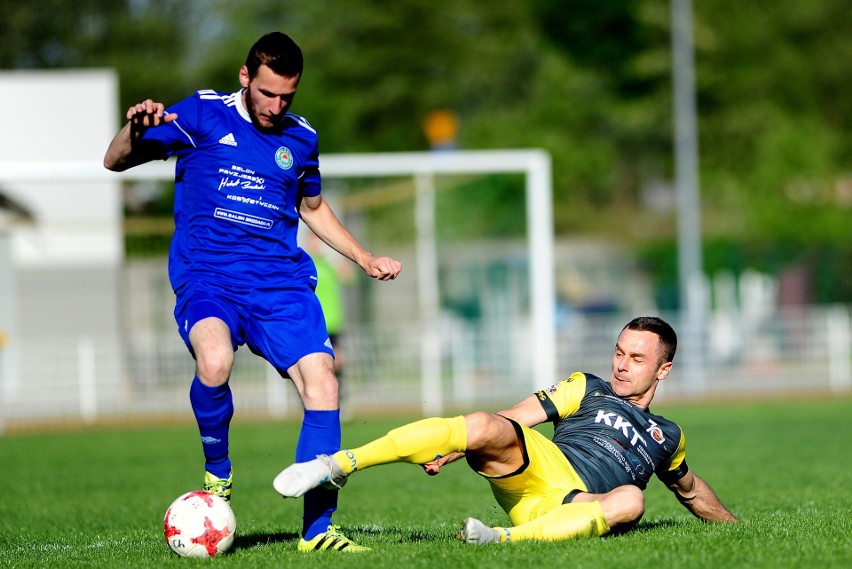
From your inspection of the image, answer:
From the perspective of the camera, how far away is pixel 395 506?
8.80 metres

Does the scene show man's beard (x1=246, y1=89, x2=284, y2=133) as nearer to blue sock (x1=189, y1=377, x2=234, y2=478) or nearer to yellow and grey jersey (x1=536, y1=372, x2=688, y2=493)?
blue sock (x1=189, y1=377, x2=234, y2=478)

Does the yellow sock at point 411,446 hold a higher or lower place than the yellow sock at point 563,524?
higher

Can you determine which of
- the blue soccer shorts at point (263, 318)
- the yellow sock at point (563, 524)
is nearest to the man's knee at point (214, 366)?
the blue soccer shorts at point (263, 318)

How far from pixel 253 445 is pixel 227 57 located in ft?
97.4

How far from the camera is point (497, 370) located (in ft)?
65.1

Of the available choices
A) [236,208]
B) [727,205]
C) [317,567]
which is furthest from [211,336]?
[727,205]

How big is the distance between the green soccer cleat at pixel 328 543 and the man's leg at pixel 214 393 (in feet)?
1.59

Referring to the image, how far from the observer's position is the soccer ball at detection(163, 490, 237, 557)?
18.8 ft

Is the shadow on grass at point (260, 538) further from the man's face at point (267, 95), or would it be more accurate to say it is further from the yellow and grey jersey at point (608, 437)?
the man's face at point (267, 95)

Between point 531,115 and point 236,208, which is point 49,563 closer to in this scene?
point 236,208

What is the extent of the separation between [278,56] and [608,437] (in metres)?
2.40

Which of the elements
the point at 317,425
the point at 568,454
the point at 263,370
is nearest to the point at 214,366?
the point at 317,425

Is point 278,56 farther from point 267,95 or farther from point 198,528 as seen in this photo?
point 198,528

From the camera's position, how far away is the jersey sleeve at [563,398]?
6.26 metres
